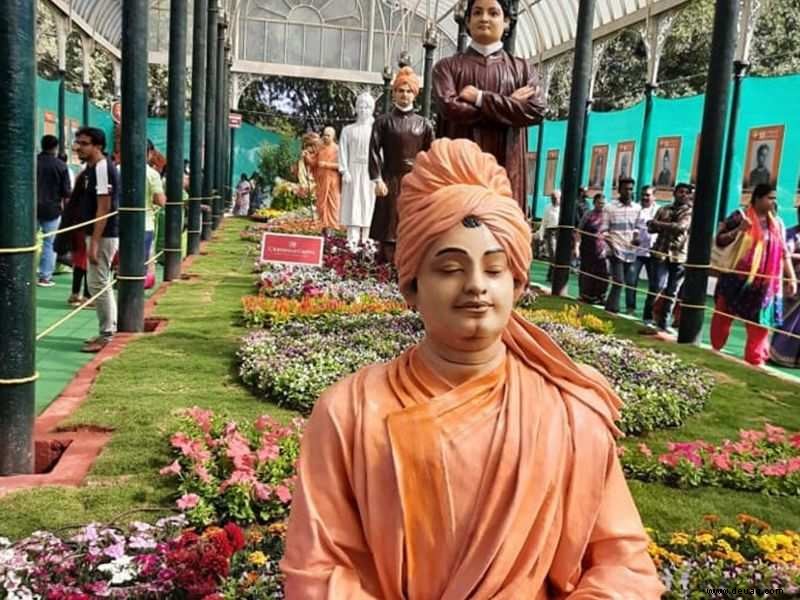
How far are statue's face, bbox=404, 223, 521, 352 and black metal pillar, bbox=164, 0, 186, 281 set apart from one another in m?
8.98

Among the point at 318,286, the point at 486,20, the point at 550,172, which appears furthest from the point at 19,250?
the point at 550,172

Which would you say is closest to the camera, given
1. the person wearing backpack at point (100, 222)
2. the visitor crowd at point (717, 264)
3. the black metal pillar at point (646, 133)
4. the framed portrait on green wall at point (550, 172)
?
the person wearing backpack at point (100, 222)

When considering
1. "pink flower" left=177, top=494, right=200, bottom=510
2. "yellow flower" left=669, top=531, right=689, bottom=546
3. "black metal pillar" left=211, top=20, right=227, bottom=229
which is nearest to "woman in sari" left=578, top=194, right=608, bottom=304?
"yellow flower" left=669, top=531, right=689, bottom=546

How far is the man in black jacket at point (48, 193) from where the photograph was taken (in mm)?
9547

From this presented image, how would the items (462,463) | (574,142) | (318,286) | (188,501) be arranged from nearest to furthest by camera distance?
1. (462,463)
2. (188,501)
3. (318,286)
4. (574,142)

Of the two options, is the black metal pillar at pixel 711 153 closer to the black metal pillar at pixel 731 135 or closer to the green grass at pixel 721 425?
the green grass at pixel 721 425

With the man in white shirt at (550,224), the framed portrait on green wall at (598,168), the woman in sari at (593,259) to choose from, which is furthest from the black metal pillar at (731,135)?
the framed portrait on green wall at (598,168)

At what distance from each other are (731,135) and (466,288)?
12191 millimetres

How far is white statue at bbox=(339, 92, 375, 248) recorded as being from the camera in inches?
490

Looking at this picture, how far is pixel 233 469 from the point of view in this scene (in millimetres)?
3820

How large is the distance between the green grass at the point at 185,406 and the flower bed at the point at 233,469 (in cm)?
15

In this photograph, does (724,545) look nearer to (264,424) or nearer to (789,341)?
(264,424)

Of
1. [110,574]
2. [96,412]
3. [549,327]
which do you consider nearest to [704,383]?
[549,327]

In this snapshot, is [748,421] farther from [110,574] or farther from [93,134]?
[93,134]
